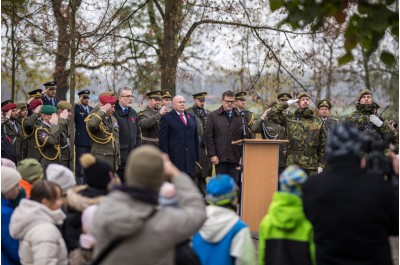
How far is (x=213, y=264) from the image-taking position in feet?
19.9

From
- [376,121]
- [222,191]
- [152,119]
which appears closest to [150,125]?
[152,119]

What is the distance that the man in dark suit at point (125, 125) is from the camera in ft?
47.3

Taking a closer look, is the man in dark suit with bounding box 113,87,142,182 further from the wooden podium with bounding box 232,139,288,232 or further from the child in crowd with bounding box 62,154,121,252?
the child in crowd with bounding box 62,154,121,252

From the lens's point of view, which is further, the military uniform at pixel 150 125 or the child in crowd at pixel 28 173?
the military uniform at pixel 150 125

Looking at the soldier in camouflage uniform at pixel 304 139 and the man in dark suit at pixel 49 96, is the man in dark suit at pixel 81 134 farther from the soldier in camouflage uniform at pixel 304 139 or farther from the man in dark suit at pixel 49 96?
the soldier in camouflage uniform at pixel 304 139

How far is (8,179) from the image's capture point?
6.96m

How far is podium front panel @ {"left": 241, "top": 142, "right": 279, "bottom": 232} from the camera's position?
1223 centimetres

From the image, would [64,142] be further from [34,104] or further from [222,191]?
[222,191]

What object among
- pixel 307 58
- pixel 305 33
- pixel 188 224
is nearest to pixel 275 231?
pixel 188 224

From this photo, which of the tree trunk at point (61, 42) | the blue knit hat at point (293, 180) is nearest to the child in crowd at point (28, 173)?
the blue knit hat at point (293, 180)

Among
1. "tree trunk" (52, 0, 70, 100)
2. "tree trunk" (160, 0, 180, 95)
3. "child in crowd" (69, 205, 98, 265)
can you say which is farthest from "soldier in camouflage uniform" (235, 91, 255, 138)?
"child in crowd" (69, 205, 98, 265)

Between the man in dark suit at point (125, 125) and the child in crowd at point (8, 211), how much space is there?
23.8ft

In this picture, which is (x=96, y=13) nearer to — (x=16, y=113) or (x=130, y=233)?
(x=16, y=113)

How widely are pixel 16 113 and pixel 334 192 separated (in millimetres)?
10768
